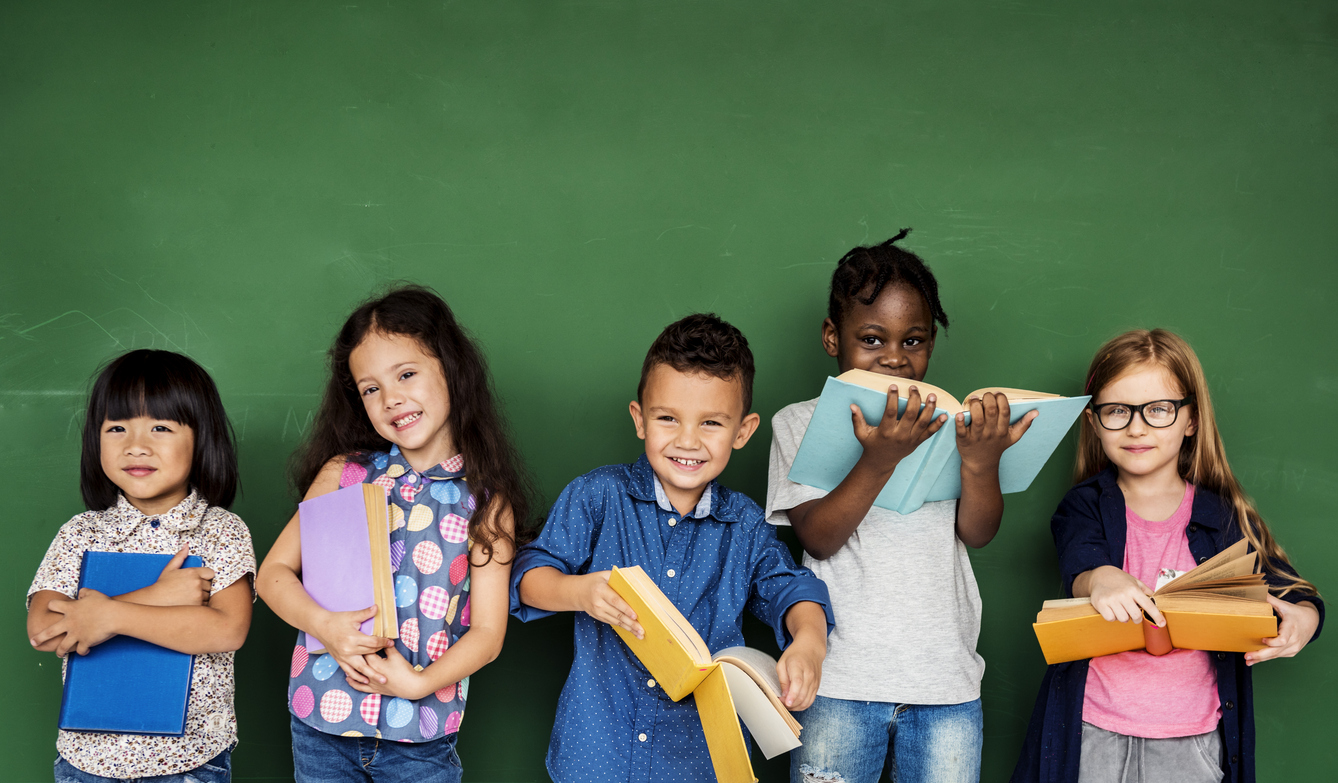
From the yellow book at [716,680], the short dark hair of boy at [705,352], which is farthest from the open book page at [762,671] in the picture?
the short dark hair of boy at [705,352]

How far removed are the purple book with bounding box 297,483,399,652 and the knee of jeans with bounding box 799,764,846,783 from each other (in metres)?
0.86

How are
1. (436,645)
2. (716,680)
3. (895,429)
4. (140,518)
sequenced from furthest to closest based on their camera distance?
(140,518) → (436,645) → (895,429) → (716,680)

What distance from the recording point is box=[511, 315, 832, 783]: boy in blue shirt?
5.38 ft

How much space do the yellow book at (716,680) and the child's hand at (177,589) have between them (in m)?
0.85

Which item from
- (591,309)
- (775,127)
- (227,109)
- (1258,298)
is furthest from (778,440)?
(227,109)

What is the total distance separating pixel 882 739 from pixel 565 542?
76 cm

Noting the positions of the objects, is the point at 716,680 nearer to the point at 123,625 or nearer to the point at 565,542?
the point at 565,542

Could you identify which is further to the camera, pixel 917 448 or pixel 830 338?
pixel 830 338

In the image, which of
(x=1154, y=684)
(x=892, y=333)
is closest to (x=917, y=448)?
(x=892, y=333)

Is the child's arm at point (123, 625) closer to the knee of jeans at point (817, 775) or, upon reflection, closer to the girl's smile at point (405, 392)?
the girl's smile at point (405, 392)

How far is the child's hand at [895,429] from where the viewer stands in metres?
1.55

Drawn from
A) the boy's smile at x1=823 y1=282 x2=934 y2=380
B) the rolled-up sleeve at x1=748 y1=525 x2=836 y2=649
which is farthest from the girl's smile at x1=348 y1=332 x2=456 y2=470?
the boy's smile at x1=823 y1=282 x2=934 y2=380

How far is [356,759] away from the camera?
1.67m

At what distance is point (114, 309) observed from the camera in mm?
2188
